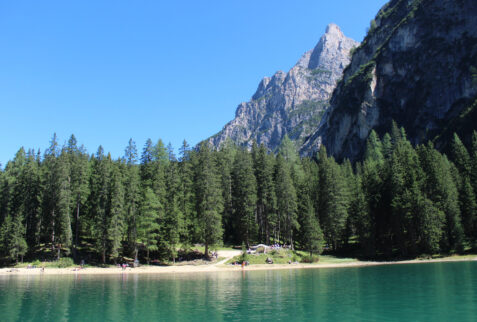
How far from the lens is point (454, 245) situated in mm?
60188

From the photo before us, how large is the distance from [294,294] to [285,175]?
44.5 m

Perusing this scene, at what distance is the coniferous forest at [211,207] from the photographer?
59312 mm

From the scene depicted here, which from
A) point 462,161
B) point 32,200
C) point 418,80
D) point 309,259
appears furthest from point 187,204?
point 418,80

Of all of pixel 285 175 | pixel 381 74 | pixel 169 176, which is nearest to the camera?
pixel 169 176

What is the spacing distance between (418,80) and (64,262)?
151915 millimetres

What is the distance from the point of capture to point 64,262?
2199 inches

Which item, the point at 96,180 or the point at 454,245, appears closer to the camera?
the point at 454,245

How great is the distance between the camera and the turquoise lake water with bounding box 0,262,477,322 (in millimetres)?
19969

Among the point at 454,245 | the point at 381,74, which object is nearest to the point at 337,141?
the point at 381,74

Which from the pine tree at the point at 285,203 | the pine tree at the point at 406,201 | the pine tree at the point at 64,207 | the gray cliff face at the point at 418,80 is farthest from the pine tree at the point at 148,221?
the gray cliff face at the point at 418,80

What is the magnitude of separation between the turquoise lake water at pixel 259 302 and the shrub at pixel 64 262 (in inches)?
919

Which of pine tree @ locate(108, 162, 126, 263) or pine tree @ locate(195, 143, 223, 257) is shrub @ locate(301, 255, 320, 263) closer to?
pine tree @ locate(195, 143, 223, 257)

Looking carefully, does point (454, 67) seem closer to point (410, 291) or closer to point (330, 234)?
point (330, 234)

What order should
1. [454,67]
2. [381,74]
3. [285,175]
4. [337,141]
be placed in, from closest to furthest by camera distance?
[285,175] → [454,67] → [381,74] → [337,141]
